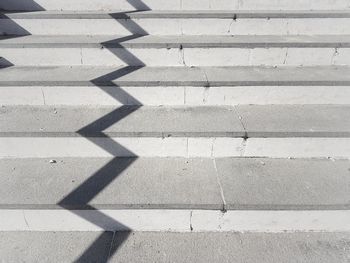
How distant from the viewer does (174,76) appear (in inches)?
106

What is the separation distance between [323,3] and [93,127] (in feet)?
10.6

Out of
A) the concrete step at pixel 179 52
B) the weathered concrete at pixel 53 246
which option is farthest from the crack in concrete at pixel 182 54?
the weathered concrete at pixel 53 246

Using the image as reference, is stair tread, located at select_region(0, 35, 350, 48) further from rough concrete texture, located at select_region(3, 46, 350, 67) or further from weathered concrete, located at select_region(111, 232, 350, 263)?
weathered concrete, located at select_region(111, 232, 350, 263)

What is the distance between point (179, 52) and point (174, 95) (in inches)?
23.8

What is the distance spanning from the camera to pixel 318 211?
188cm

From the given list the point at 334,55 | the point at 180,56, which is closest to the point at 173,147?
the point at 180,56

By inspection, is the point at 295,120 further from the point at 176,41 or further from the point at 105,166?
the point at 105,166

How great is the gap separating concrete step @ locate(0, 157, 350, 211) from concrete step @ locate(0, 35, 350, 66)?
1171 millimetres

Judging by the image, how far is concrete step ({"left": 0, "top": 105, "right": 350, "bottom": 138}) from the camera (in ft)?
7.25

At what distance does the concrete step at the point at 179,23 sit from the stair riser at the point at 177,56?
0.50 meters

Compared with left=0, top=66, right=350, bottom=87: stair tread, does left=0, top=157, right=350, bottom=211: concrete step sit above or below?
below

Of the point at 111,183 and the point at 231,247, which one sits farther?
the point at 111,183

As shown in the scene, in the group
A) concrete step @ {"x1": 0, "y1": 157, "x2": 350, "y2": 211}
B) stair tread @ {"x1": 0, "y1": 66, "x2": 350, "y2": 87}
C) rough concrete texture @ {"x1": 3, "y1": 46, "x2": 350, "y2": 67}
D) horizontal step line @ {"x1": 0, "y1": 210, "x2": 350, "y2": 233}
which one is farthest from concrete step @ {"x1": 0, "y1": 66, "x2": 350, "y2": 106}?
horizontal step line @ {"x1": 0, "y1": 210, "x2": 350, "y2": 233}

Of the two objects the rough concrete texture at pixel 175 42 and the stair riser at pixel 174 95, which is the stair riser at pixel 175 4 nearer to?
the rough concrete texture at pixel 175 42
